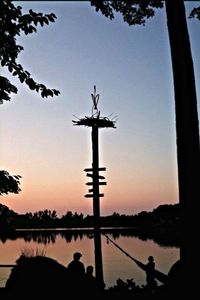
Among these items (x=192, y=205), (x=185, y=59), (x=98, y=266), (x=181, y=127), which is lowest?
(x=98, y=266)

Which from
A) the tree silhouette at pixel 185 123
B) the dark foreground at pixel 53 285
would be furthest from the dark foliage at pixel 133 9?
the dark foreground at pixel 53 285

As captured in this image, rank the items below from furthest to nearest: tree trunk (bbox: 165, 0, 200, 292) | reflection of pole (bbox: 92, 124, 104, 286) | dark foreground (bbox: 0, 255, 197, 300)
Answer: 1. reflection of pole (bbox: 92, 124, 104, 286)
2. tree trunk (bbox: 165, 0, 200, 292)
3. dark foreground (bbox: 0, 255, 197, 300)

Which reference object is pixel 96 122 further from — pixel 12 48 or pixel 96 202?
pixel 12 48

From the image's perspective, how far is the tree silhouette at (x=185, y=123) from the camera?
9.52 meters

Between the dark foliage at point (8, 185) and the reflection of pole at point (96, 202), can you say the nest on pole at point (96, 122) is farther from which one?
the dark foliage at point (8, 185)

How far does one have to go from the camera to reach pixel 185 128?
9898 millimetres

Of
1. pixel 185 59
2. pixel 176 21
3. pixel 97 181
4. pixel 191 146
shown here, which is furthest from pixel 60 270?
pixel 97 181

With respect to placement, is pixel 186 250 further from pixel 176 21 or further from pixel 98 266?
pixel 98 266

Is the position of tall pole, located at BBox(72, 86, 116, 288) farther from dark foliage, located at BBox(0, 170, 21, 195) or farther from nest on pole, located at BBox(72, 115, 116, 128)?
dark foliage, located at BBox(0, 170, 21, 195)

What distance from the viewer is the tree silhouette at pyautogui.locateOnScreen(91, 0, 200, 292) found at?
9.52 metres

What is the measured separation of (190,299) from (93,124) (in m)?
12.0

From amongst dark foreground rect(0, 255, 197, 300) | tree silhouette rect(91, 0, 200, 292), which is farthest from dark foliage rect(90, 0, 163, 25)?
dark foreground rect(0, 255, 197, 300)

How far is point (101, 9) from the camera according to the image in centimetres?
1057

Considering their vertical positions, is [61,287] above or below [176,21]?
below
